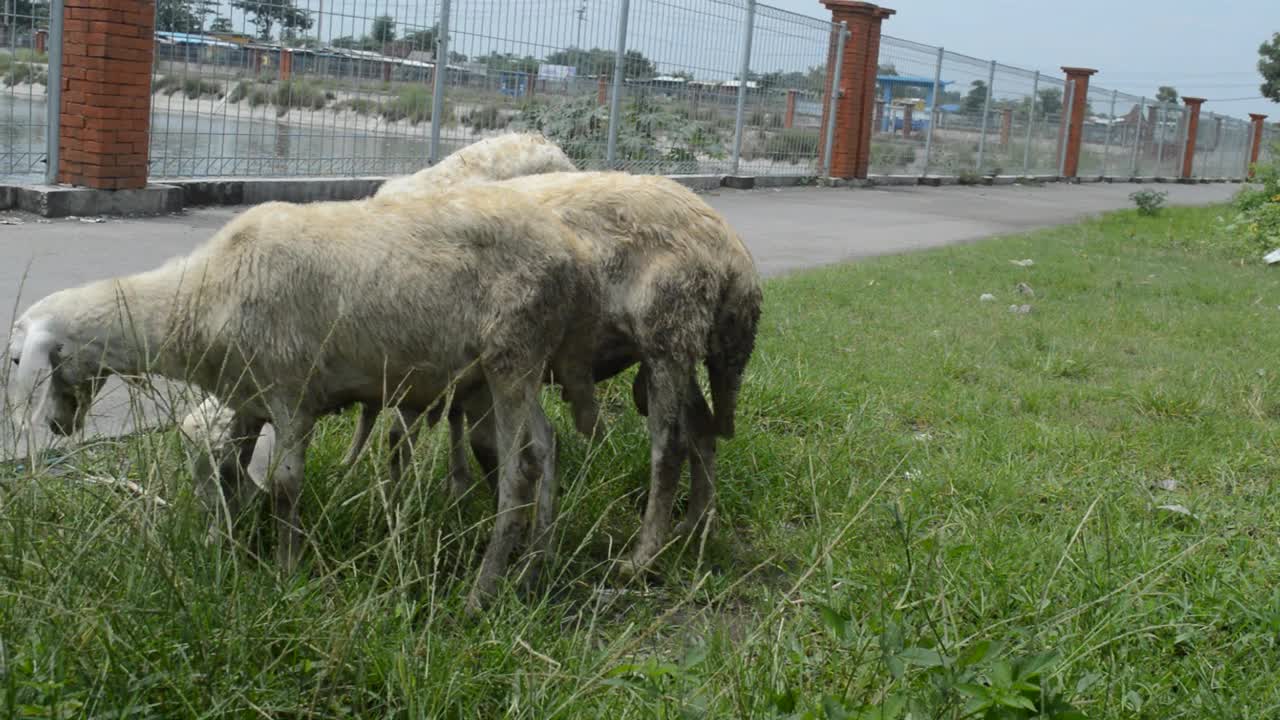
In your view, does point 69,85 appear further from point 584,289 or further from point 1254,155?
point 1254,155

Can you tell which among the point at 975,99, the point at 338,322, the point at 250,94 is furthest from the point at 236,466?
the point at 975,99

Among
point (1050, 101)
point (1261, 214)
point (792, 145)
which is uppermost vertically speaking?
point (1050, 101)

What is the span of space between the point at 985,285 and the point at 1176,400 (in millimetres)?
3988

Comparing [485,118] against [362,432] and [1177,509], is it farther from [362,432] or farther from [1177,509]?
[1177,509]

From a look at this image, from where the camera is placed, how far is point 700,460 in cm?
412

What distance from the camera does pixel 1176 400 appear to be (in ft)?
19.8

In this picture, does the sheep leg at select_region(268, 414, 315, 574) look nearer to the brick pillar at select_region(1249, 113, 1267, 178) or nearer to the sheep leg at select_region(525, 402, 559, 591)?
the sheep leg at select_region(525, 402, 559, 591)

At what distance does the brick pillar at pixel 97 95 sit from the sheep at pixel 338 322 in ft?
24.2

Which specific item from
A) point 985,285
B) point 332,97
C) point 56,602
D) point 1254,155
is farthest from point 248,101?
point 1254,155

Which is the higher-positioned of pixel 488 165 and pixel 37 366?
pixel 488 165

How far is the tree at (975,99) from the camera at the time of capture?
29.4 m

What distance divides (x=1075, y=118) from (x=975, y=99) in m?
7.24

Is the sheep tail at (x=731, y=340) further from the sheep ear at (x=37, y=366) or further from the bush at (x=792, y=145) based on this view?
the bush at (x=792, y=145)

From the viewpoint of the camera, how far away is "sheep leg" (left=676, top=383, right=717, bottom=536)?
4.09m
